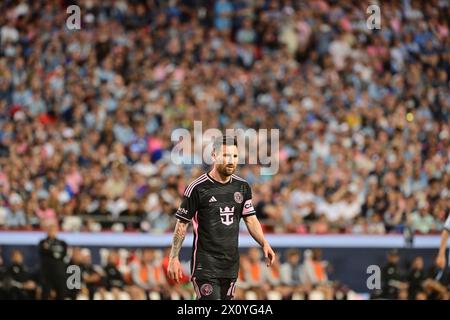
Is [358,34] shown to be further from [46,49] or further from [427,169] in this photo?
[46,49]

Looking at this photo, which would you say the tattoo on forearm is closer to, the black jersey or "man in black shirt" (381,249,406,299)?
the black jersey

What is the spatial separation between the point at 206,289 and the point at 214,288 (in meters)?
0.08

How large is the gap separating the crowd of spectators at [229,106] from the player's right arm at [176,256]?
632 cm

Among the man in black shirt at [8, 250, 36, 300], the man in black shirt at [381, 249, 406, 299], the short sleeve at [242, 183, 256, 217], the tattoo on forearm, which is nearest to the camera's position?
the tattoo on forearm

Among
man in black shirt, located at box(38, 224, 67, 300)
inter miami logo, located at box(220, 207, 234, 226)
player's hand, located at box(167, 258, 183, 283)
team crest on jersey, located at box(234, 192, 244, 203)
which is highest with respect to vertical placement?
team crest on jersey, located at box(234, 192, 244, 203)

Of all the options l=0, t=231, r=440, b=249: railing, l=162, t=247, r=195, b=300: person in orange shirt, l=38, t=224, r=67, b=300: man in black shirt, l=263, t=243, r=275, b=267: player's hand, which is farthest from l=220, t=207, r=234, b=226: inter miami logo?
l=0, t=231, r=440, b=249: railing

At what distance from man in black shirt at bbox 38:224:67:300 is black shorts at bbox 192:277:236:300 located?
5.54 metres

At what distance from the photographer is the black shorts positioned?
8.41 m

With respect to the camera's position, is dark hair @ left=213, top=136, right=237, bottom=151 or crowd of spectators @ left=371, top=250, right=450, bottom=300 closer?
dark hair @ left=213, top=136, right=237, bottom=151

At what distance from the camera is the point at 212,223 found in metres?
8.45

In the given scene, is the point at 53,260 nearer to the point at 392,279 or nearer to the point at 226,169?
the point at 392,279
